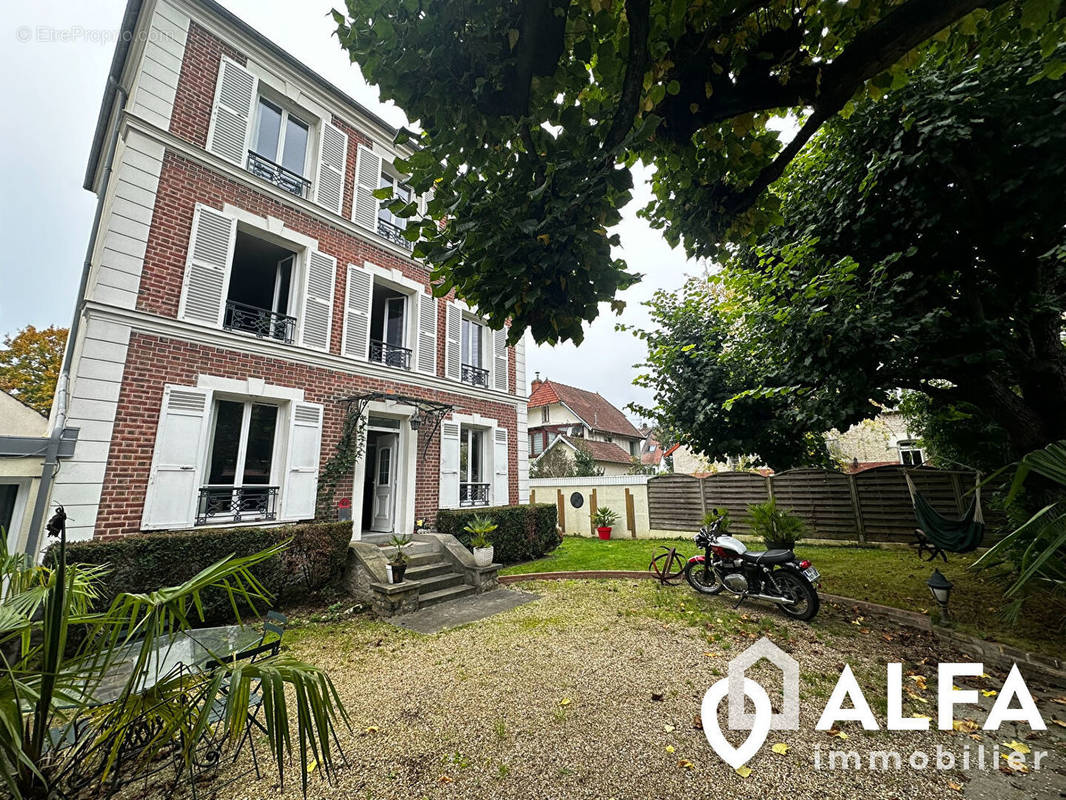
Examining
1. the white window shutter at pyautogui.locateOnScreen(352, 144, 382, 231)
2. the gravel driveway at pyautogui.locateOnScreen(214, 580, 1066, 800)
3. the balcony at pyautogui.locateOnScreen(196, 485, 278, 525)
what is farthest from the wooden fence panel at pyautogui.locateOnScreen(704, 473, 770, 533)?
the white window shutter at pyautogui.locateOnScreen(352, 144, 382, 231)

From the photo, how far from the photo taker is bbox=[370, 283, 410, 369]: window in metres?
8.37

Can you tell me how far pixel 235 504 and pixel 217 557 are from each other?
40.0 inches

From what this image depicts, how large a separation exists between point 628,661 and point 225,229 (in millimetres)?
7957

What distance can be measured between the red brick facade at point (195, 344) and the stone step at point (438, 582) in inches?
73.0

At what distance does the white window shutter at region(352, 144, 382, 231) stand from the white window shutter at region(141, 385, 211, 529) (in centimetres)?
439

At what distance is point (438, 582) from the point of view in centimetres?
630

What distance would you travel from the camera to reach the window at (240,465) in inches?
227

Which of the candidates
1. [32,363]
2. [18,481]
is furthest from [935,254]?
[32,363]

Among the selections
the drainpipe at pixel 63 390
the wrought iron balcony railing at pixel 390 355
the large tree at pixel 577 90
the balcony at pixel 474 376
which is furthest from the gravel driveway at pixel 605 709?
the balcony at pixel 474 376

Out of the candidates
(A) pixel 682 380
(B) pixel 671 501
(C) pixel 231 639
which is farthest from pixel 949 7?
(B) pixel 671 501

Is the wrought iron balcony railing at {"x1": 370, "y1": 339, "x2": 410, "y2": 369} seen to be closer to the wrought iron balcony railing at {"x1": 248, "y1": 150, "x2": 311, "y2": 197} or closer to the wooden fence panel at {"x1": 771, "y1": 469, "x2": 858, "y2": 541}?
the wrought iron balcony railing at {"x1": 248, "y1": 150, "x2": 311, "y2": 197}

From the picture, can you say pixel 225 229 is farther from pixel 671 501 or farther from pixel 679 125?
pixel 671 501

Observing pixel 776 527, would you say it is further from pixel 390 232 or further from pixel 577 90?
pixel 390 232

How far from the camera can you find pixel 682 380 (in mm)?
9000
